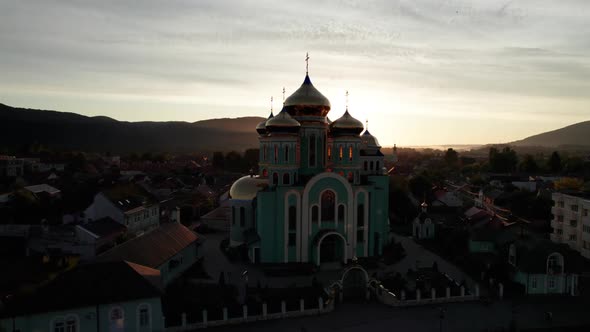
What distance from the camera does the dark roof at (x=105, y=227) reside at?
27.9 m

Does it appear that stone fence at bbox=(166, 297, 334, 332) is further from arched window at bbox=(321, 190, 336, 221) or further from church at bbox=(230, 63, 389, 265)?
arched window at bbox=(321, 190, 336, 221)

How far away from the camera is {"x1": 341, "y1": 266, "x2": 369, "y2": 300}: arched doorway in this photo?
21.9m

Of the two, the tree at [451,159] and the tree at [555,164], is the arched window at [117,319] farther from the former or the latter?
the tree at [451,159]

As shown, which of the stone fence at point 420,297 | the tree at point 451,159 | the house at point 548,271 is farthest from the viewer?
the tree at point 451,159

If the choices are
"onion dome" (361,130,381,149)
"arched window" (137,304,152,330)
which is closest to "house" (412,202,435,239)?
"onion dome" (361,130,381,149)

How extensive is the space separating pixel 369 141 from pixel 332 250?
10.4 meters

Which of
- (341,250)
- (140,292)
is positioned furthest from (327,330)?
(341,250)

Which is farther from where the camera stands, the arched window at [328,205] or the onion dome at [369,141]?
the onion dome at [369,141]

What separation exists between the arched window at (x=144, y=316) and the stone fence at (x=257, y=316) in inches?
44.4

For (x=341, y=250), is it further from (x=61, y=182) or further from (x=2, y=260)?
(x=61, y=182)

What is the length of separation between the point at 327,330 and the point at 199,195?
34.8 metres

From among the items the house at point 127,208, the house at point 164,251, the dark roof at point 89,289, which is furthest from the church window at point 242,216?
the dark roof at point 89,289

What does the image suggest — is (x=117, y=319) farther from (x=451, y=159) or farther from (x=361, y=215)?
(x=451, y=159)

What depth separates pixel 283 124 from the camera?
Answer: 1093 inches
